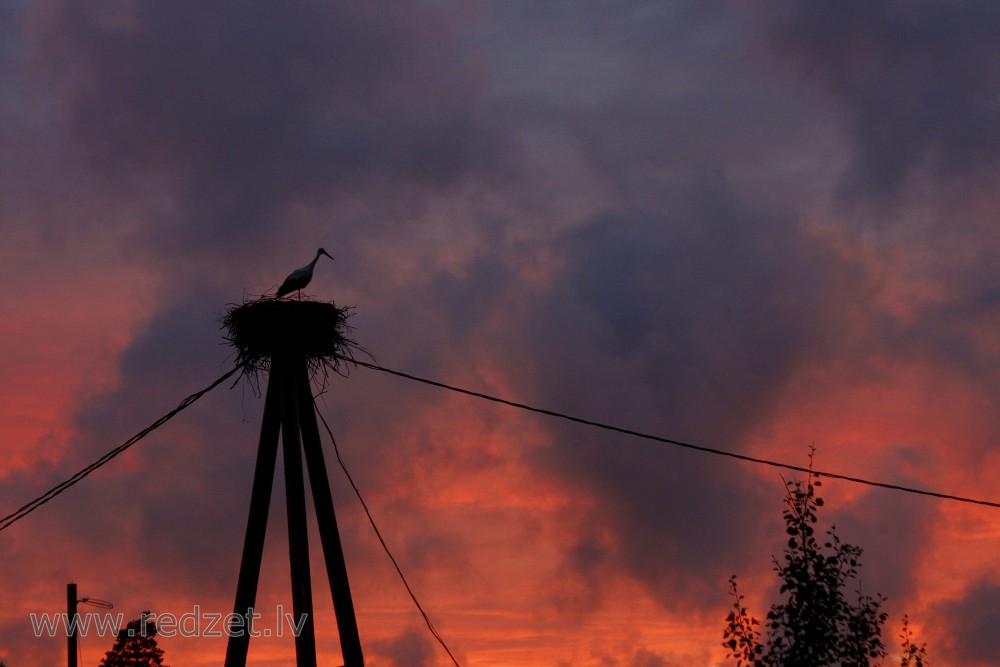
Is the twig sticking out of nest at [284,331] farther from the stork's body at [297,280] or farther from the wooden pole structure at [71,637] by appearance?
the wooden pole structure at [71,637]

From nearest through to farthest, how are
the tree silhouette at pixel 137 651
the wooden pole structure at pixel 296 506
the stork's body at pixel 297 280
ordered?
the wooden pole structure at pixel 296 506
the stork's body at pixel 297 280
the tree silhouette at pixel 137 651

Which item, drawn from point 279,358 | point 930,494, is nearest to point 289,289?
point 279,358

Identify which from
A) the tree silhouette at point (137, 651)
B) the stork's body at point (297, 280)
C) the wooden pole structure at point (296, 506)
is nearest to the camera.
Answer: the wooden pole structure at point (296, 506)

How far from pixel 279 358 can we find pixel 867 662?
7361 mm

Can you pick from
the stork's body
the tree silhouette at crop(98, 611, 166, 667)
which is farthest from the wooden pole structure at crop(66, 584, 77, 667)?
the tree silhouette at crop(98, 611, 166, 667)

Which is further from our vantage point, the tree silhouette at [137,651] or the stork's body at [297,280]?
the tree silhouette at [137,651]

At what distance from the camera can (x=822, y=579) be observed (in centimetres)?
1511

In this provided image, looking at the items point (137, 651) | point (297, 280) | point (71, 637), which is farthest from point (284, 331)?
point (137, 651)

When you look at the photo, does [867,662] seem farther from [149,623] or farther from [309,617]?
[149,623]

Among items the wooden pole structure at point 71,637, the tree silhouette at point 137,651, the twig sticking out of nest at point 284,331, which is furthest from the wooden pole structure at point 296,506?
the tree silhouette at point 137,651

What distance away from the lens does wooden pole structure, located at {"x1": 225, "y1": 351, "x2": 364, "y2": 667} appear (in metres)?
14.2

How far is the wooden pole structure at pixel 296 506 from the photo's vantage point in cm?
1424

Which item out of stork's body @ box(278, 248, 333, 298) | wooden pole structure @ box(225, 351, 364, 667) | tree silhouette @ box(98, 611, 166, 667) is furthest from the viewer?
tree silhouette @ box(98, 611, 166, 667)

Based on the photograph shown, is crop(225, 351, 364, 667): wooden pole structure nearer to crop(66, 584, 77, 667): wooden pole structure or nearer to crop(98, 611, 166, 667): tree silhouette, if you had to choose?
crop(66, 584, 77, 667): wooden pole structure
